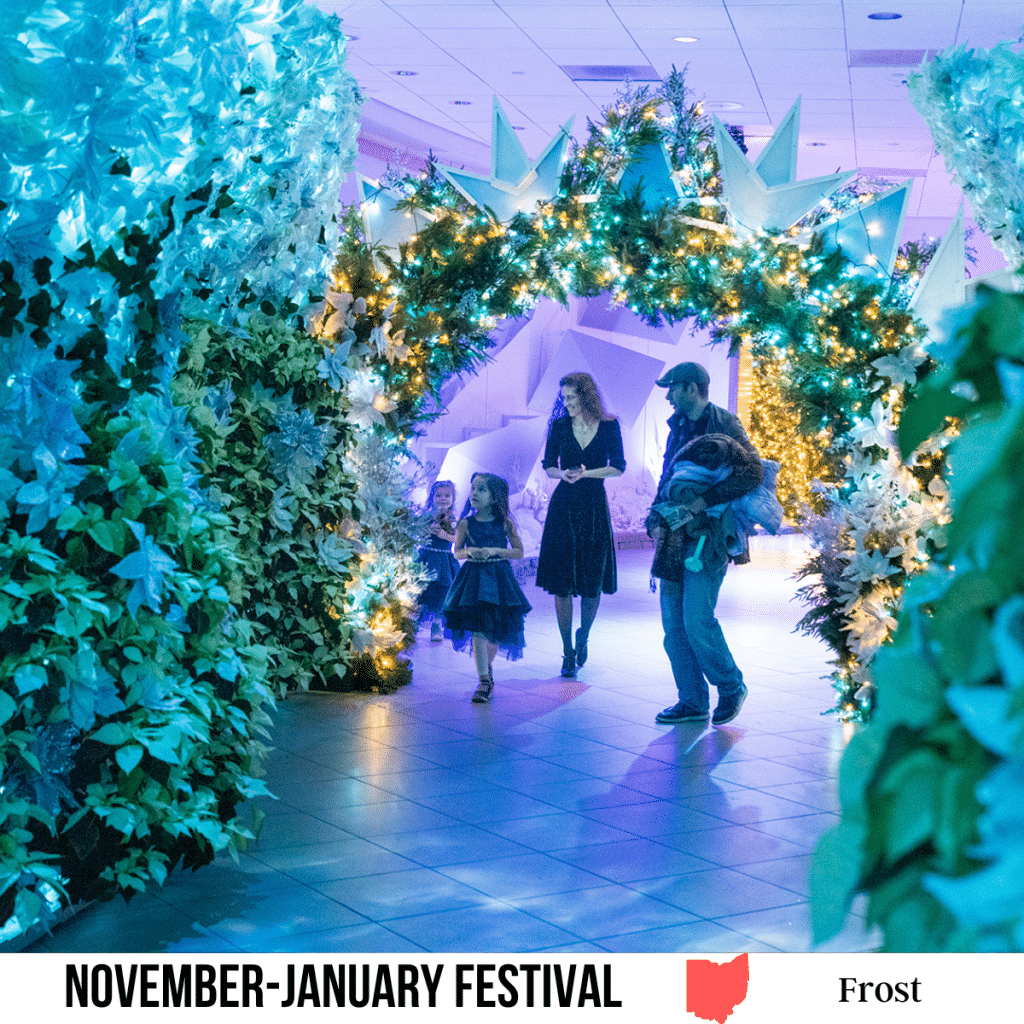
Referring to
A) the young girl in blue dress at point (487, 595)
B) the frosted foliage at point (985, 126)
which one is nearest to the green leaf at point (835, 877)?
the frosted foliage at point (985, 126)

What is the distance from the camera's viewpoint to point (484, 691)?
579cm

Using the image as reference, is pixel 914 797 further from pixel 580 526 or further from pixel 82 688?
pixel 580 526

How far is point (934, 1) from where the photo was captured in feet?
22.6

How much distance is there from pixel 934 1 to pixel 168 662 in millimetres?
5890

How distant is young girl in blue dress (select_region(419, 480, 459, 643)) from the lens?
7262 mm

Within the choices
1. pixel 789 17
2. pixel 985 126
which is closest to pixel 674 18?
pixel 789 17

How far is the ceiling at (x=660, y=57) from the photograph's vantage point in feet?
23.7

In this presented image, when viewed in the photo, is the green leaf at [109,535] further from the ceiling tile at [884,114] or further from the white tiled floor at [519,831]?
the ceiling tile at [884,114]

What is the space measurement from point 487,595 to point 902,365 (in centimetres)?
206

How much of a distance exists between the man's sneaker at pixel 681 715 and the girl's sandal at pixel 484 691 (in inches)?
30.7

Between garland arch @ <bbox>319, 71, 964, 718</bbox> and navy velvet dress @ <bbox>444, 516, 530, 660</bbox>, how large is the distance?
0.39 m

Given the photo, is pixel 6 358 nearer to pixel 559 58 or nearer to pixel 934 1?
pixel 934 1

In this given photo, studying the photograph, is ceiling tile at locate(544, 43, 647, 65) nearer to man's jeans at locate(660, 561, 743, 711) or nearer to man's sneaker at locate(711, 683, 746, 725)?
man's jeans at locate(660, 561, 743, 711)

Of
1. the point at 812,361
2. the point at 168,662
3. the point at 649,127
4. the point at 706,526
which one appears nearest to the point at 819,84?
the point at 649,127
